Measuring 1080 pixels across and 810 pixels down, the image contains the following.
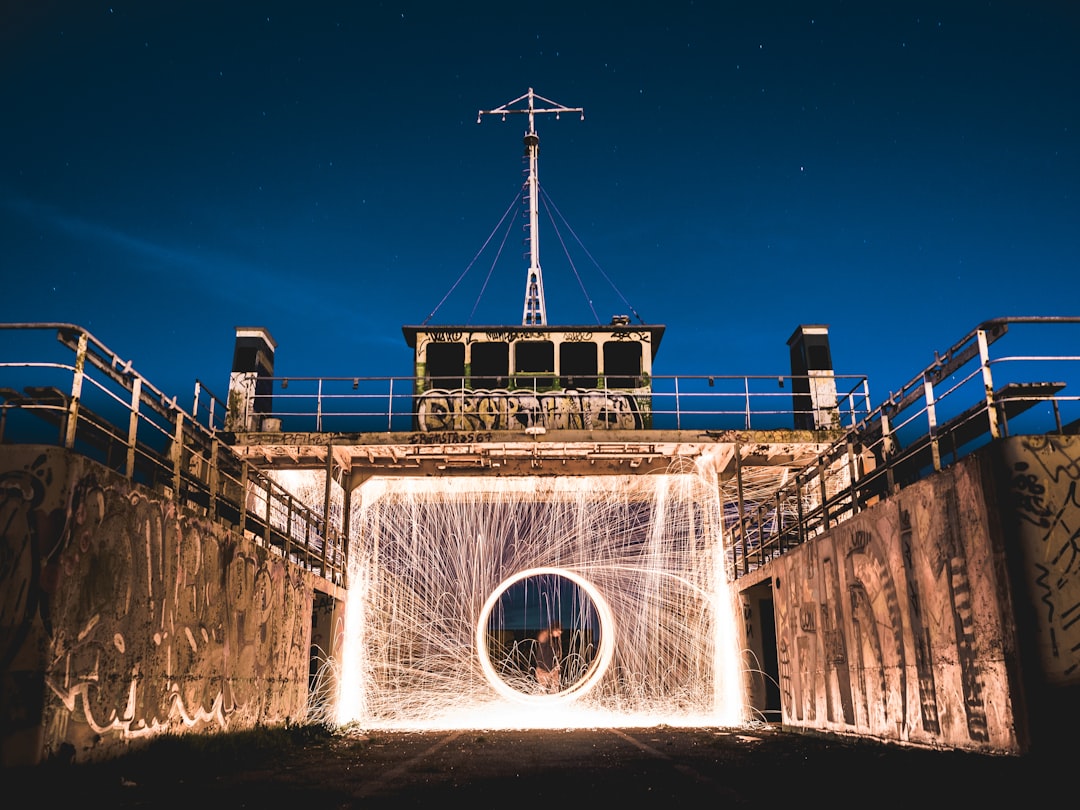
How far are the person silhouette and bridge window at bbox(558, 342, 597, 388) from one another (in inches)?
226

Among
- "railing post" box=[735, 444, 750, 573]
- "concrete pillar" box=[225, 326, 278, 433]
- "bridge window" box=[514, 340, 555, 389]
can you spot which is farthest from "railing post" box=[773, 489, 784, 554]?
"concrete pillar" box=[225, 326, 278, 433]

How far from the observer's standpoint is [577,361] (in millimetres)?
20406

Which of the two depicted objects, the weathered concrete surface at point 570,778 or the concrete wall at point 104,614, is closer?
the weathered concrete surface at point 570,778

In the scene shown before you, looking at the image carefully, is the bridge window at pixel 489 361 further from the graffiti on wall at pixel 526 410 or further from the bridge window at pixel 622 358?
the bridge window at pixel 622 358

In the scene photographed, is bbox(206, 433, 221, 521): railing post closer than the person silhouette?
Yes

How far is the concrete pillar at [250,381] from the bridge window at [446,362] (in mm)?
3469

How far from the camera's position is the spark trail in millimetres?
17516

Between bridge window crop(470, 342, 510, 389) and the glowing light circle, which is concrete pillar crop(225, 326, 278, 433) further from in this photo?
the glowing light circle

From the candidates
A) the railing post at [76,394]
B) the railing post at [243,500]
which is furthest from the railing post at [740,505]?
the railing post at [76,394]

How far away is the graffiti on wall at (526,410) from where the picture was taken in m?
18.4

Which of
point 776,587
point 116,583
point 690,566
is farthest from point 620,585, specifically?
point 116,583

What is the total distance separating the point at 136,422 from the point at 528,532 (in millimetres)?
11945

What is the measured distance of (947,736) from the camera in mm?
7867

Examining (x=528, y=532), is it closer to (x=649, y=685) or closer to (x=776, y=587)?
(x=649, y=685)
